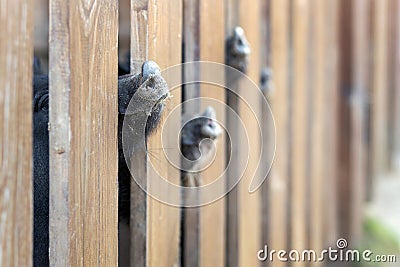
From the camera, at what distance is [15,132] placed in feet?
1.99

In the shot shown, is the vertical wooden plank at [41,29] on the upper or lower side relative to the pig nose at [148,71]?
upper

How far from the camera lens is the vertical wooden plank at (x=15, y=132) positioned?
590 millimetres

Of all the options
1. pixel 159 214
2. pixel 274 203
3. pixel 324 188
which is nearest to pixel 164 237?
pixel 159 214

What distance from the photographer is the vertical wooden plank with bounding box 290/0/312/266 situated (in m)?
2.20

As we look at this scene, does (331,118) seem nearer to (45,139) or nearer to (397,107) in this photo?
(397,107)

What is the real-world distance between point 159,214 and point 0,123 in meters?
0.58

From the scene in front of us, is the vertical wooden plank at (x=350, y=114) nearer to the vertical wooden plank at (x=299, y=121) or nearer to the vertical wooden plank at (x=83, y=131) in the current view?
the vertical wooden plank at (x=299, y=121)

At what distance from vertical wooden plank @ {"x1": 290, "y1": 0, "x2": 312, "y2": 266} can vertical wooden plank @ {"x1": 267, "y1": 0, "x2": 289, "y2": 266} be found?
0.09m

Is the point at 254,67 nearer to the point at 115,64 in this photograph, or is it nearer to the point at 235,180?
the point at 235,180

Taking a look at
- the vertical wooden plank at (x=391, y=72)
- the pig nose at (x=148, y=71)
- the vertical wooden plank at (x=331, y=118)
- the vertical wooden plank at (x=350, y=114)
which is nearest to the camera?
the pig nose at (x=148, y=71)

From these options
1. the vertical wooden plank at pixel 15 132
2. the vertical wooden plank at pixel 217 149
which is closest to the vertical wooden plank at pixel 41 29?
the vertical wooden plank at pixel 217 149

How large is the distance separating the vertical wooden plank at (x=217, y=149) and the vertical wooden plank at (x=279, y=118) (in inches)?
20.1

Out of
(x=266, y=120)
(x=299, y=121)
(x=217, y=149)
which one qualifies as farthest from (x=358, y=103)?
(x=217, y=149)

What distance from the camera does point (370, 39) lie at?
329cm
